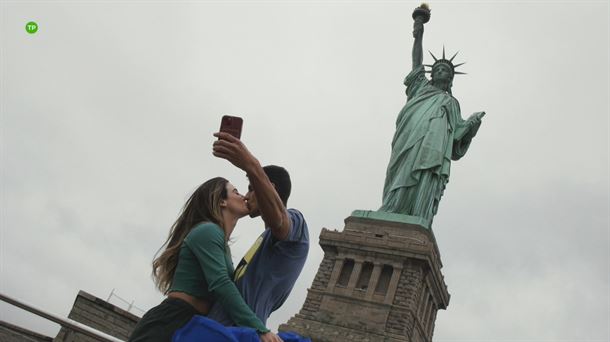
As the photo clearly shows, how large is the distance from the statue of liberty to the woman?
21949 mm

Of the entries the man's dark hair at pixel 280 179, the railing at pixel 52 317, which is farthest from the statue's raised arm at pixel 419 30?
the man's dark hair at pixel 280 179

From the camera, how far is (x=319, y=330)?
22484mm

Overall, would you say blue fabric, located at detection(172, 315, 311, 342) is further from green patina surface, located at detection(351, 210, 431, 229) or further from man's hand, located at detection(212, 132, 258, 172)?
green patina surface, located at detection(351, 210, 431, 229)

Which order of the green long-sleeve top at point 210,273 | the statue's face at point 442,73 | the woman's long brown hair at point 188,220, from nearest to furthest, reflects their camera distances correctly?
the green long-sleeve top at point 210,273
the woman's long brown hair at point 188,220
the statue's face at point 442,73

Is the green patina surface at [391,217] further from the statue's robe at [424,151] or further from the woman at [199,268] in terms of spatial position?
the woman at [199,268]

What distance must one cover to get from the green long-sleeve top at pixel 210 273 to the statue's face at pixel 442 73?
26474 mm

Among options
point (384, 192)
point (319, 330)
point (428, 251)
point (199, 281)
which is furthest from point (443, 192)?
point (199, 281)

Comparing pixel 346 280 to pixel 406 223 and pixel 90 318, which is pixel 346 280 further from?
pixel 90 318

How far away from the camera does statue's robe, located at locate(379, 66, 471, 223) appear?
25.4m

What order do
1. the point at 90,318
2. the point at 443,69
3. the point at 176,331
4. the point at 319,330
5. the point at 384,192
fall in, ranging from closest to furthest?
the point at 176,331, the point at 90,318, the point at 319,330, the point at 384,192, the point at 443,69

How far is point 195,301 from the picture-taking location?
10.5ft

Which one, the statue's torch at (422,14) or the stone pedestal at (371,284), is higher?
the statue's torch at (422,14)

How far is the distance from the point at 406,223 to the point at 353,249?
6.66ft

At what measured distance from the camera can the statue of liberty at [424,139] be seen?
2547 centimetres
